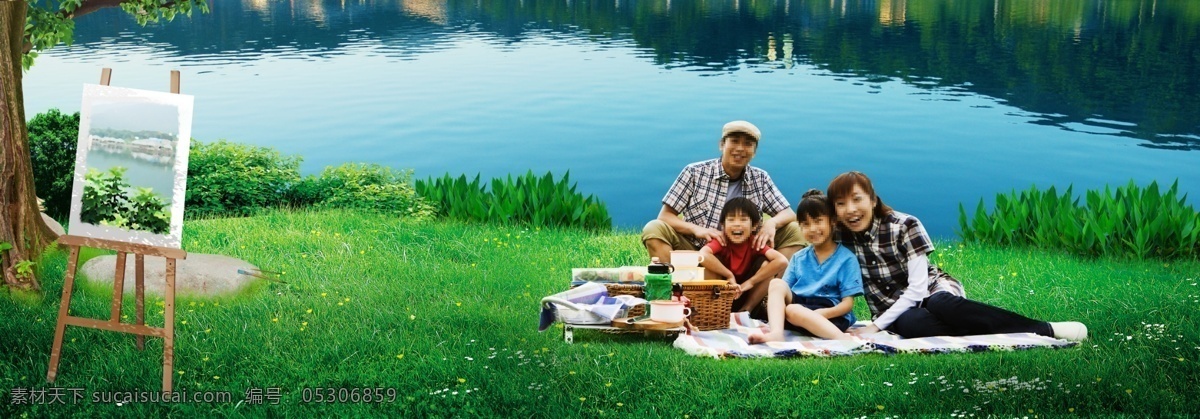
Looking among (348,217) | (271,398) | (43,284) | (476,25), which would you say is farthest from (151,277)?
(476,25)

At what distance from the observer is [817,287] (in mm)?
6426

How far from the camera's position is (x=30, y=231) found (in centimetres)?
735

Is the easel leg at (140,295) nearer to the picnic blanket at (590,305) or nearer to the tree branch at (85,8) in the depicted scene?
the picnic blanket at (590,305)

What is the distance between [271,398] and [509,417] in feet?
4.04

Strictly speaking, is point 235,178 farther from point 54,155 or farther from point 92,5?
point 92,5

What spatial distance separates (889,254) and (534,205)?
4.87m

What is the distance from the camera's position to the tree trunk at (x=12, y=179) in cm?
696

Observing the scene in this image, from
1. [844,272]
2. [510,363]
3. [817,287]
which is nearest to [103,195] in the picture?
[510,363]

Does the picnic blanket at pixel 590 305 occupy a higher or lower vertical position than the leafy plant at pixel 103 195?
lower

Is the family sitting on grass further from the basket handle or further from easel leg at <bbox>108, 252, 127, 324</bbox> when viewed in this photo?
easel leg at <bbox>108, 252, 127, 324</bbox>

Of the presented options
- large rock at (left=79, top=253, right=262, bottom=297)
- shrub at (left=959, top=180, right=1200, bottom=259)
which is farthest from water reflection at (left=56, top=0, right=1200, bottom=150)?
large rock at (left=79, top=253, right=262, bottom=297)

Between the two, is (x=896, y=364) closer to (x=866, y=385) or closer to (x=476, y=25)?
(x=866, y=385)

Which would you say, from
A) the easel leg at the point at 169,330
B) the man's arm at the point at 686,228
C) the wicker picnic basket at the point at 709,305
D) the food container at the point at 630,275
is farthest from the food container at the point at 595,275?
the easel leg at the point at 169,330

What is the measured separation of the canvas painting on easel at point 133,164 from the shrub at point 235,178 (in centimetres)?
584
